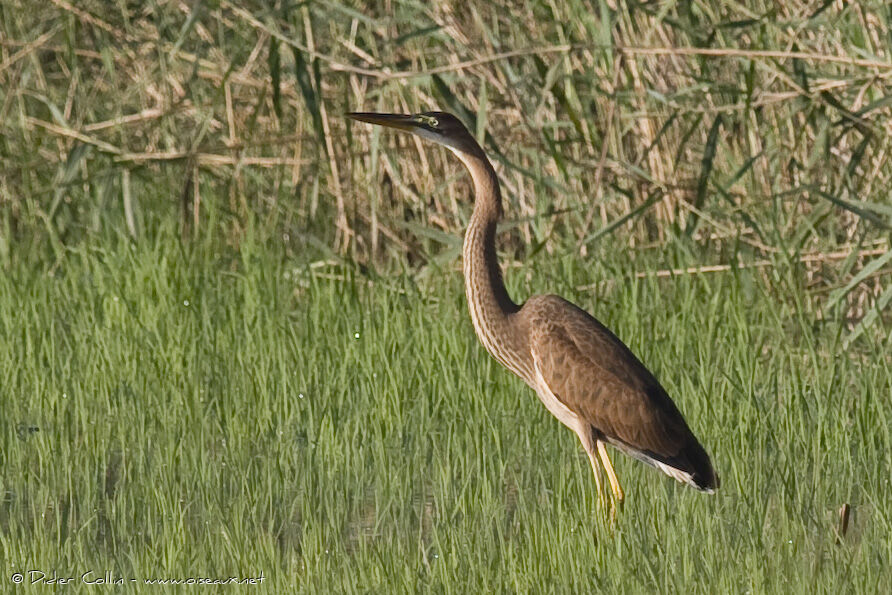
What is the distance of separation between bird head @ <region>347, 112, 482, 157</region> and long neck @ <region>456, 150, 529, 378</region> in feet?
0.34

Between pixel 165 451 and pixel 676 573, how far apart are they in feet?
6.15

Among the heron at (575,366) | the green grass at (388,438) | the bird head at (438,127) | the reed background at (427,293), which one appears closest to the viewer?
the green grass at (388,438)

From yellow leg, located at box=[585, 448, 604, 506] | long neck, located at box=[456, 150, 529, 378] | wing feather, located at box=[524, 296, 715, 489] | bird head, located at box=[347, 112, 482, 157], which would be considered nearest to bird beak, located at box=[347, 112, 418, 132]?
bird head, located at box=[347, 112, 482, 157]

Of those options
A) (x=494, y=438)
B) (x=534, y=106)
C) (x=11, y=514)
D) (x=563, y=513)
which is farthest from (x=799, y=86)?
(x=11, y=514)

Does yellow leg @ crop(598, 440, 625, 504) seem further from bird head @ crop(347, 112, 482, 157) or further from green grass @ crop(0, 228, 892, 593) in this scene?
bird head @ crop(347, 112, 482, 157)

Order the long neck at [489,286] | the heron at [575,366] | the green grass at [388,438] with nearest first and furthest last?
the green grass at [388,438] < the heron at [575,366] < the long neck at [489,286]

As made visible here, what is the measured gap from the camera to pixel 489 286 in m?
5.01

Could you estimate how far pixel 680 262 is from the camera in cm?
677

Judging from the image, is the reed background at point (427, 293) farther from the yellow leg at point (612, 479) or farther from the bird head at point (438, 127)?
the bird head at point (438, 127)

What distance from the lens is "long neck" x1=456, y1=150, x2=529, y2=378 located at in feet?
16.3

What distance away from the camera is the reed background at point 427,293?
4234 millimetres

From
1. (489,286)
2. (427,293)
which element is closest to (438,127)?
(489,286)

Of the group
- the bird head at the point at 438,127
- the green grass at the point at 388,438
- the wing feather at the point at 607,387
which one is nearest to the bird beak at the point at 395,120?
the bird head at the point at 438,127

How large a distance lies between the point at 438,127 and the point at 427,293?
1.68 m
